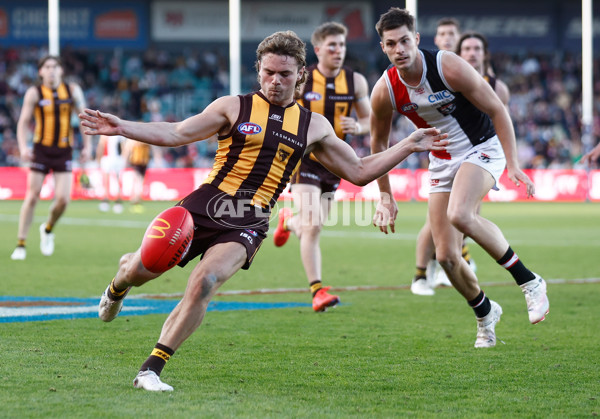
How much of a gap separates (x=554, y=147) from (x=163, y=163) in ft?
44.5

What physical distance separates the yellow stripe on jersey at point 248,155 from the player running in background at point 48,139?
6.94m

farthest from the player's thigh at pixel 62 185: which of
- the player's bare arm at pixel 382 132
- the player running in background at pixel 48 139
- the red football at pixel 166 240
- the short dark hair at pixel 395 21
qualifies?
the red football at pixel 166 240

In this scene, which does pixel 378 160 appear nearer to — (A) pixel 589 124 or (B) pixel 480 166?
(B) pixel 480 166

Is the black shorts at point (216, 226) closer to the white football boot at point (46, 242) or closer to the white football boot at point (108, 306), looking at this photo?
the white football boot at point (108, 306)

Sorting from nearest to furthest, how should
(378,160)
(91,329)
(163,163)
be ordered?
(378,160)
(91,329)
(163,163)

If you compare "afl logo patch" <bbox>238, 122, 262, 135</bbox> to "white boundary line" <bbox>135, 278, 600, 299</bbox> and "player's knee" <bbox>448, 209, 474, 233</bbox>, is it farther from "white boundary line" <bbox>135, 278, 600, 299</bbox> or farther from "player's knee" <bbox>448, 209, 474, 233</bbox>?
"white boundary line" <bbox>135, 278, 600, 299</bbox>

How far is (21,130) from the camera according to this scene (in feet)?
37.6

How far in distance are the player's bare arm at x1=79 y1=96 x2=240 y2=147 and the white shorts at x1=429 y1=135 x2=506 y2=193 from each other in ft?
6.37

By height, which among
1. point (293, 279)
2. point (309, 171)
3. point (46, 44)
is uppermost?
point (46, 44)

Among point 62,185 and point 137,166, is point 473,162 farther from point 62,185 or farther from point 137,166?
point 137,166

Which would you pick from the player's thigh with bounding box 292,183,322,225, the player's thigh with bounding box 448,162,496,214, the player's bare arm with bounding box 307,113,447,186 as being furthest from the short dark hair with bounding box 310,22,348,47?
the player's bare arm with bounding box 307,113,447,186

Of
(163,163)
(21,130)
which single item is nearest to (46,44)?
(163,163)

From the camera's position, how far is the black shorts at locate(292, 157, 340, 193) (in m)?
8.23

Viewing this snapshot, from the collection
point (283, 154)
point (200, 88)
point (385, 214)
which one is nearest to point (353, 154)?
point (283, 154)
